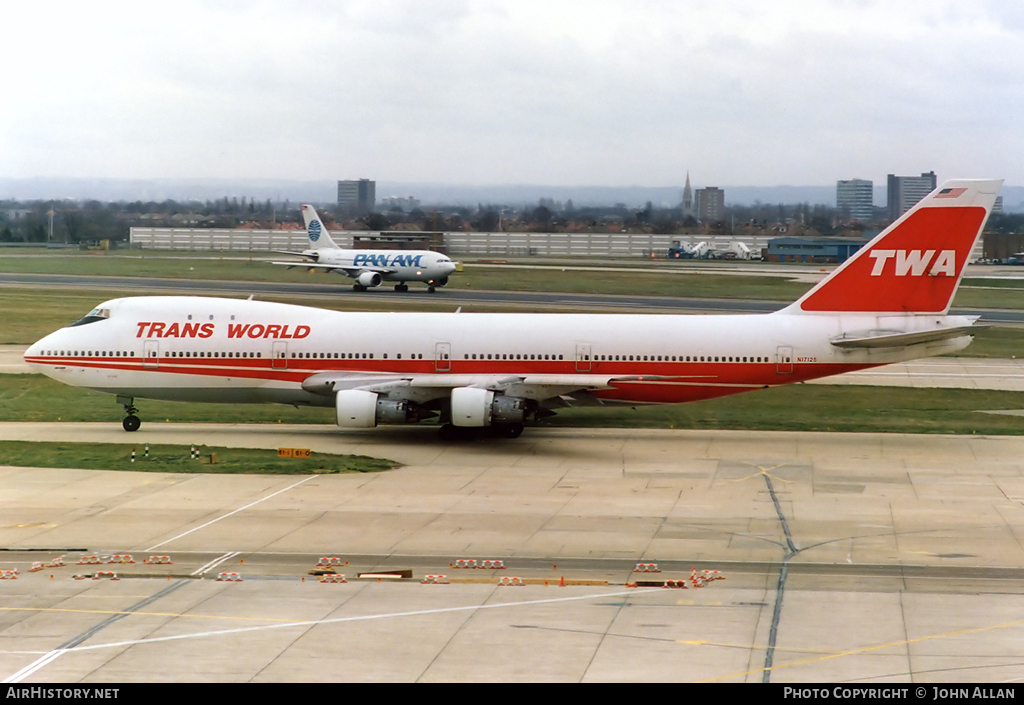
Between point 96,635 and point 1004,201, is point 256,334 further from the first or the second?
point 1004,201

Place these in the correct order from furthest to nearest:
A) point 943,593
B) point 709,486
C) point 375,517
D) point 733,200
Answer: point 733,200
point 709,486
point 375,517
point 943,593

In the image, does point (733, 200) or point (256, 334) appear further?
point (733, 200)

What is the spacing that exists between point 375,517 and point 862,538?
11.0m

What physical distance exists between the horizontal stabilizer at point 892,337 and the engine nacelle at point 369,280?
192ft

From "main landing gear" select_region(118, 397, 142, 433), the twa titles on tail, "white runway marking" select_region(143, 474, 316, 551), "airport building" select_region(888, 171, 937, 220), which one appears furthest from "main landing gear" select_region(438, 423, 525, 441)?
"airport building" select_region(888, 171, 937, 220)

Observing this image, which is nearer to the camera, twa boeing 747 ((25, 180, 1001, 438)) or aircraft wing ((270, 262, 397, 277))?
twa boeing 747 ((25, 180, 1001, 438))

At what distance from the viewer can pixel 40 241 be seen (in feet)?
373

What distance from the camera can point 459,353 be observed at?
130 feet

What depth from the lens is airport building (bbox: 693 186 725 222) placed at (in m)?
158

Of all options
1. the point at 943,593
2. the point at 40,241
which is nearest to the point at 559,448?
the point at 943,593

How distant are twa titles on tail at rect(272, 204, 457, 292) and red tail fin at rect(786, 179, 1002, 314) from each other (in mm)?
55674

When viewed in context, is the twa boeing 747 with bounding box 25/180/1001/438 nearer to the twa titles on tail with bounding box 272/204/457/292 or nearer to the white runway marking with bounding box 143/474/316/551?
the white runway marking with bounding box 143/474/316/551

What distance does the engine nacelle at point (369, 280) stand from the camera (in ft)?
306

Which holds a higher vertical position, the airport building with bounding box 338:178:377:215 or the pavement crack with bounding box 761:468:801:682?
the airport building with bounding box 338:178:377:215
